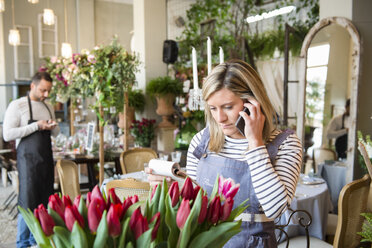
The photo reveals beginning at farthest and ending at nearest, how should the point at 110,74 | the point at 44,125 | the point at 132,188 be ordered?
the point at 110,74, the point at 44,125, the point at 132,188

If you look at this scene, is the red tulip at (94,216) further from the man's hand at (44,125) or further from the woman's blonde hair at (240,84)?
the man's hand at (44,125)

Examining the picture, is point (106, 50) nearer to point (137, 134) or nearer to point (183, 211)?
point (137, 134)

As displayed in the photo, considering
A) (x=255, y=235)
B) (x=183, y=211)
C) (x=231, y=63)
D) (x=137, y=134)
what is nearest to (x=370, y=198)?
(x=255, y=235)

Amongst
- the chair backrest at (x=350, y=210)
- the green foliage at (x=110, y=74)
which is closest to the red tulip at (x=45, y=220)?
the chair backrest at (x=350, y=210)

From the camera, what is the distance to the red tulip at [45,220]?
0.65 m

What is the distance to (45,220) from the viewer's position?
2.13 feet

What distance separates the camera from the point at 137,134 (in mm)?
5691

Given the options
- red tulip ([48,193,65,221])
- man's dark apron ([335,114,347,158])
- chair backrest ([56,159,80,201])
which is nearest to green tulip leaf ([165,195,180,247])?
red tulip ([48,193,65,221])

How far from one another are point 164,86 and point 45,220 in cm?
497

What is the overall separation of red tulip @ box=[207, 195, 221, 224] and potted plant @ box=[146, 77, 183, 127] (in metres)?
4.86

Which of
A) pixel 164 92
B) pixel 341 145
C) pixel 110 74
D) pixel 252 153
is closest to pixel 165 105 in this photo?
pixel 164 92

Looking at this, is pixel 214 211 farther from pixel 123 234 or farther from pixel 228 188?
pixel 123 234

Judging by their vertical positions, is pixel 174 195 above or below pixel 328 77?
below

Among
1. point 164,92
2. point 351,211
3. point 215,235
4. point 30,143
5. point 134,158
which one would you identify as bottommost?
point 351,211
